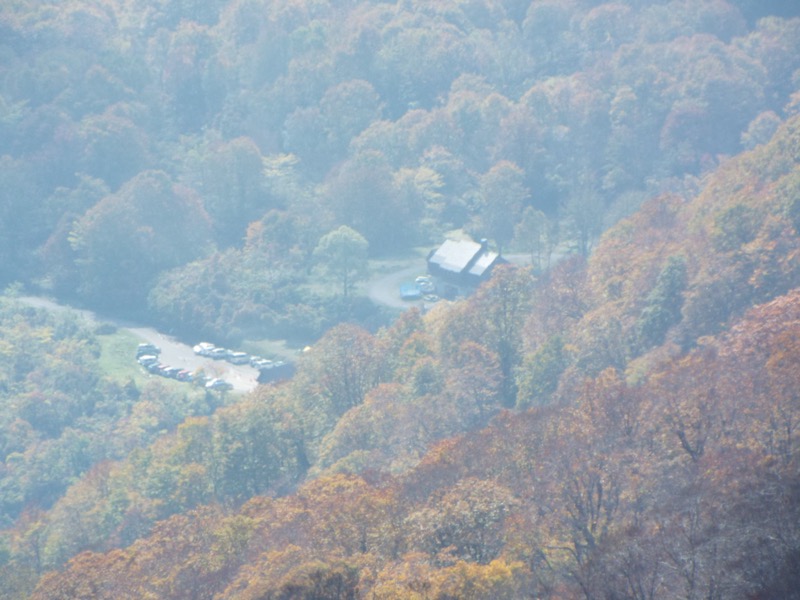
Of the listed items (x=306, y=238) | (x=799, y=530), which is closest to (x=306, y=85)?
(x=306, y=238)

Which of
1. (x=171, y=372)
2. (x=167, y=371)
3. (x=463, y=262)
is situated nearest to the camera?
(x=171, y=372)

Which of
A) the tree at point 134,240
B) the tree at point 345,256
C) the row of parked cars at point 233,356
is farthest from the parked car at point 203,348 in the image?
the tree at point 345,256

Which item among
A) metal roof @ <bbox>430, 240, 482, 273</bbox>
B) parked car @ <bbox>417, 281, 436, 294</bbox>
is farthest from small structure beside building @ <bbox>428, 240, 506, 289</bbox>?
parked car @ <bbox>417, 281, 436, 294</bbox>

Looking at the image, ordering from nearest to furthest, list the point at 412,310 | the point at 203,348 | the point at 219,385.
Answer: the point at 412,310, the point at 219,385, the point at 203,348

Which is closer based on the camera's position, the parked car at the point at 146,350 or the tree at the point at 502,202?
the parked car at the point at 146,350

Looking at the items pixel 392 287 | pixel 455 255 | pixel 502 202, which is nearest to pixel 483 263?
pixel 455 255

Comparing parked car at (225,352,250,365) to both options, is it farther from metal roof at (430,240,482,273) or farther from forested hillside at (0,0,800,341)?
metal roof at (430,240,482,273)

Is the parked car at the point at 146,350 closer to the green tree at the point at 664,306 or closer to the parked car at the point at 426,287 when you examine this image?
the parked car at the point at 426,287

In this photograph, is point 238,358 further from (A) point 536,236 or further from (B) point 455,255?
(A) point 536,236
